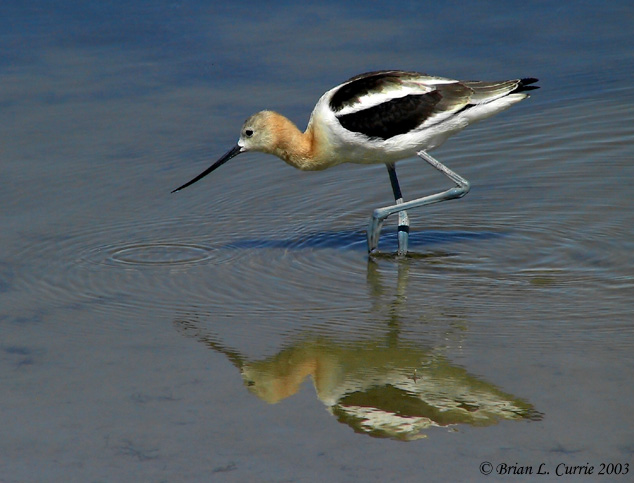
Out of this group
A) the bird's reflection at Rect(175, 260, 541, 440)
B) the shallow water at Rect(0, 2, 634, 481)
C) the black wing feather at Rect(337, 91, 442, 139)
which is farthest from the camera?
the black wing feather at Rect(337, 91, 442, 139)

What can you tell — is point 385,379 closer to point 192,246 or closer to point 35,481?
point 35,481

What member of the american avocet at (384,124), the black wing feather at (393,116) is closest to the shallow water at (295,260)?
the american avocet at (384,124)

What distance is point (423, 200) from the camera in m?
6.88

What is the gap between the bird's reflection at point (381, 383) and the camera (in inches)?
174

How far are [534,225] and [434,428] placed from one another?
2879mm

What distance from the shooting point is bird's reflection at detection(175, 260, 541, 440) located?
14.5 feet

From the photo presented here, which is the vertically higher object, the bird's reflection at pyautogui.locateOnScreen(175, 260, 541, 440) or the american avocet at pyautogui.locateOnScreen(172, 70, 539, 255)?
the american avocet at pyautogui.locateOnScreen(172, 70, 539, 255)

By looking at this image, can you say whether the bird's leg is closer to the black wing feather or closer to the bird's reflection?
the black wing feather

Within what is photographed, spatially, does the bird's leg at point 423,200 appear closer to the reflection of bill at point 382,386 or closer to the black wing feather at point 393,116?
the black wing feather at point 393,116

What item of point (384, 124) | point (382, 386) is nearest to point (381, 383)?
point (382, 386)

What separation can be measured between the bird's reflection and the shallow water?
0.05 ft

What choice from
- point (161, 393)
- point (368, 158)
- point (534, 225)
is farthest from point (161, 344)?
point (534, 225)

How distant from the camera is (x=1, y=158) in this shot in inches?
314

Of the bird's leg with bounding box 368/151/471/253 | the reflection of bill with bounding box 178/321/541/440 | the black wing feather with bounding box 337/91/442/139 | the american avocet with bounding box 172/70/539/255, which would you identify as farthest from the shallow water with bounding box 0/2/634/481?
the black wing feather with bounding box 337/91/442/139
